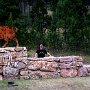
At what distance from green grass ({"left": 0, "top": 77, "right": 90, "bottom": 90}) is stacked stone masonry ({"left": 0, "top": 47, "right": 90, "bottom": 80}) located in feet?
2.05

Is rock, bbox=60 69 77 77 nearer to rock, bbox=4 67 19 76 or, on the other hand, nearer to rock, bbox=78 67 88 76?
rock, bbox=78 67 88 76

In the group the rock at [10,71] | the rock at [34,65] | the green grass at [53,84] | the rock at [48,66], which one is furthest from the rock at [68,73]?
the rock at [10,71]

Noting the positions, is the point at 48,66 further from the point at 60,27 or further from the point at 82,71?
the point at 60,27

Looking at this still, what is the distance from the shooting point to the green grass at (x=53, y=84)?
1208cm

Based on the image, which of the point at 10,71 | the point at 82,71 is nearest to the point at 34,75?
the point at 10,71

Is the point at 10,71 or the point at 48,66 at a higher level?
the point at 48,66

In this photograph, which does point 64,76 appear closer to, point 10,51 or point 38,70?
point 38,70

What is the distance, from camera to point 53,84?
41.0 feet

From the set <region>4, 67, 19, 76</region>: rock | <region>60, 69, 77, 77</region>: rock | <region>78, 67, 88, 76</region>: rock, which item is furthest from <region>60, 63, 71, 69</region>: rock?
<region>4, 67, 19, 76</region>: rock

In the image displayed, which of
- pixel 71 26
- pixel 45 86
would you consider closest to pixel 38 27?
pixel 71 26

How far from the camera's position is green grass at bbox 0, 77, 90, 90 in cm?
1208

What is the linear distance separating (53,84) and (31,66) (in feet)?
5.40

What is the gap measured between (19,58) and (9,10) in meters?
6.46

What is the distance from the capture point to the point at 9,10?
19.6 meters
